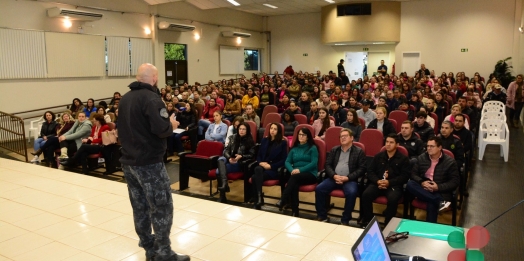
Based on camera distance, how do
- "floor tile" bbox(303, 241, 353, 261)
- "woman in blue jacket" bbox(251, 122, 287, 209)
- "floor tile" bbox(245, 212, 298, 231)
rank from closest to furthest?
"floor tile" bbox(303, 241, 353, 261), "floor tile" bbox(245, 212, 298, 231), "woman in blue jacket" bbox(251, 122, 287, 209)

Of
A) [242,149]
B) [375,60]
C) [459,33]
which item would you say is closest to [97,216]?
[242,149]

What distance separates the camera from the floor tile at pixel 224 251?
3.35 metres

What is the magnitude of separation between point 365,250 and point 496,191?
4602 mm

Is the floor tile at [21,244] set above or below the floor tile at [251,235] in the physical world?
below

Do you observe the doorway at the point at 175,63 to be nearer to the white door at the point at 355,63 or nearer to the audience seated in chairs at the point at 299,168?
the white door at the point at 355,63

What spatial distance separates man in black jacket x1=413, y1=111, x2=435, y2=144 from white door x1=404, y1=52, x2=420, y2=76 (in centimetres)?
1187

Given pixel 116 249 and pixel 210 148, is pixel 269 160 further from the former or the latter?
pixel 116 249

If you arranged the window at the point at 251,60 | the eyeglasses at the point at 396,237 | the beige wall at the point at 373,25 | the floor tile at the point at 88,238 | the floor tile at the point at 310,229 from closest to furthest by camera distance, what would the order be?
the eyeglasses at the point at 396,237, the floor tile at the point at 88,238, the floor tile at the point at 310,229, the beige wall at the point at 373,25, the window at the point at 251,60

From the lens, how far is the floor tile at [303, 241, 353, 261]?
329 centimetres

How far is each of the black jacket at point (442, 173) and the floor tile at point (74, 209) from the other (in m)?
3.52

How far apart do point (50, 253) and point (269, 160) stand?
8.77 feet

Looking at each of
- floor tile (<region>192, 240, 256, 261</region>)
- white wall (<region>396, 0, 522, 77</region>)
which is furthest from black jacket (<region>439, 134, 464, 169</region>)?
white wall (<region>396, 0, 522, 77</region>)

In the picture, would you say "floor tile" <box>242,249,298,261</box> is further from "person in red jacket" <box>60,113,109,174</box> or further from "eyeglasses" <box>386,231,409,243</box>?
"person in red jacket" <box>60,113,109,174</box>

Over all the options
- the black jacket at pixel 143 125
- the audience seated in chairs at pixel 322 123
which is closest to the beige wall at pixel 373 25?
the audience seated in chairs at pixel 322 123
